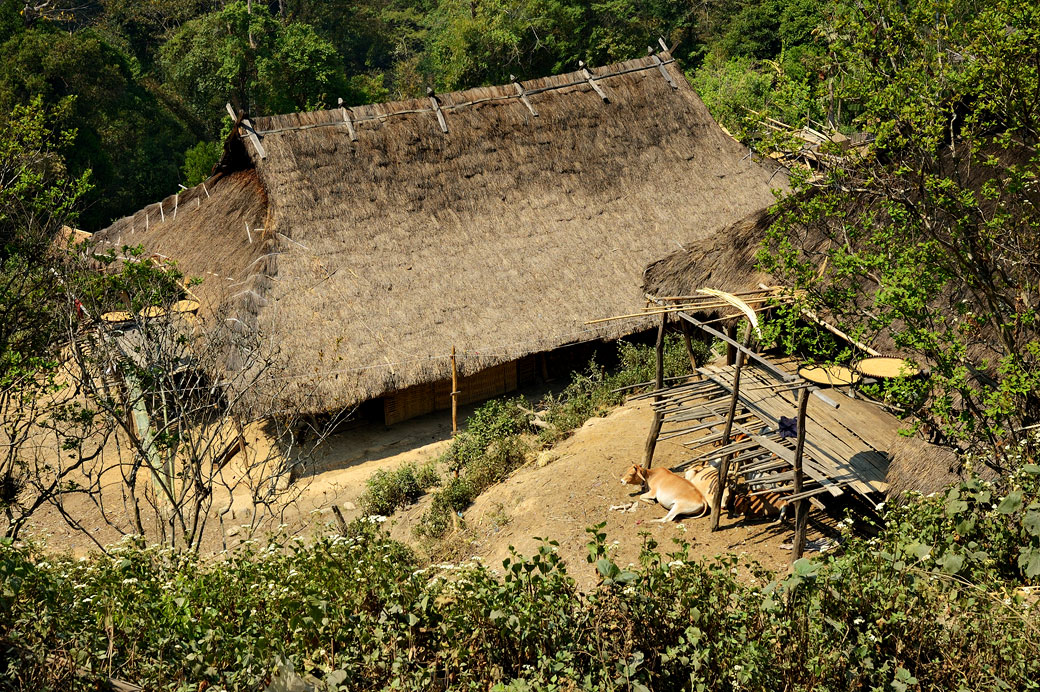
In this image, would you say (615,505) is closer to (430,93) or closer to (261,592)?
(261,592)

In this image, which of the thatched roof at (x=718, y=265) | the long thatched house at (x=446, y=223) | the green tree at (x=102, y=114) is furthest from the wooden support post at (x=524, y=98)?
the green tree at (x=102, y=114)

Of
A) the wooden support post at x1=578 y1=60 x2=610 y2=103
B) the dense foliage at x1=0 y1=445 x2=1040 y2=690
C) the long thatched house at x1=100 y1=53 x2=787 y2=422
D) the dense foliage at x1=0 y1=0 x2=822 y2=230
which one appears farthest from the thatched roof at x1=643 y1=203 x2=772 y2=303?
the dense foliage at x1=0 y1=0 x2=822 y2=230

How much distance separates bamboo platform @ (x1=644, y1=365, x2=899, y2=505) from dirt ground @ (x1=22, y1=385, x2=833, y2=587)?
575mm

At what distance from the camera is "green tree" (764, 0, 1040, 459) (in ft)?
21.4

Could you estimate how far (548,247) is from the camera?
14.7 metres

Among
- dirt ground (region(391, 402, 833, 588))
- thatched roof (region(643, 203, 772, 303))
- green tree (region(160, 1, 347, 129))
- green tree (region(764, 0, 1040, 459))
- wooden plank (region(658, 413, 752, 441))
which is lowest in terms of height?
dirt ground (region(391, 402, 833, 588))

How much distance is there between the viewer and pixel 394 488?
11266 mm

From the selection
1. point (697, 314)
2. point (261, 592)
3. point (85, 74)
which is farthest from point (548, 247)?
point (85, 74)

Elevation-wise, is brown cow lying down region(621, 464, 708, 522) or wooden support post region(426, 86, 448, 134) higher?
wooden support post region(426, 86, 448, 134)

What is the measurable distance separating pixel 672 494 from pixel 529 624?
4177 millimetres

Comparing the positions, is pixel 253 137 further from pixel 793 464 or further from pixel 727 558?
pixel 727 558

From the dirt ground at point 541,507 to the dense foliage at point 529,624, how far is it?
196 cm

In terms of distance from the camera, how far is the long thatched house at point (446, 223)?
12.8 metres

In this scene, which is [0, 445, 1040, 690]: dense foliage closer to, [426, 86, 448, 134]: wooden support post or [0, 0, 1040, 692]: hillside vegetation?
[0, 0, 1040, 692]: hillside vegetation
